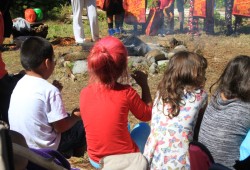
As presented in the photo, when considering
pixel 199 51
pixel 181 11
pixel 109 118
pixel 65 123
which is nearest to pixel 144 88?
pixel 109 118

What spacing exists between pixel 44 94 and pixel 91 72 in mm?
373

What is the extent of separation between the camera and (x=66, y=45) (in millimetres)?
8445

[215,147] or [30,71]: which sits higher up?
[30,71]

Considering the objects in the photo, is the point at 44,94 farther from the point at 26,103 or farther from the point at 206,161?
the point at 206,161

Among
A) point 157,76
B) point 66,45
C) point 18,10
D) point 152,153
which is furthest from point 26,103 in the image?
point 18,10

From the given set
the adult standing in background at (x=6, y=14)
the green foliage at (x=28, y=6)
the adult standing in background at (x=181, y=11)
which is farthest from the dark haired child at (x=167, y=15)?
the green foliage at (x=28, y=6)

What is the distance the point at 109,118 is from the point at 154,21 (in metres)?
7.25

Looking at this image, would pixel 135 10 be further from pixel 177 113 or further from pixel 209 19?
pixel 177 113

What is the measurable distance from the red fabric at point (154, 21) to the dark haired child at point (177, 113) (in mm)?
6851

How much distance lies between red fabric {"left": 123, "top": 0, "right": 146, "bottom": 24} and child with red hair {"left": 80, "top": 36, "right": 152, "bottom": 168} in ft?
23.6

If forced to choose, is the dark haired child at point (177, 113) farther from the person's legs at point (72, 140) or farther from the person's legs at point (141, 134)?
the person's legs at point (72, 140)

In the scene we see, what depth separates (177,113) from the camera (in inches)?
107

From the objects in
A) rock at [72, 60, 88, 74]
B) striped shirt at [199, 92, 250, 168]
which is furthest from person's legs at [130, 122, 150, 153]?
rock at [72, 60, 88, 74]

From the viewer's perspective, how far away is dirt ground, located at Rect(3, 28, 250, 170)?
5.75 meters
